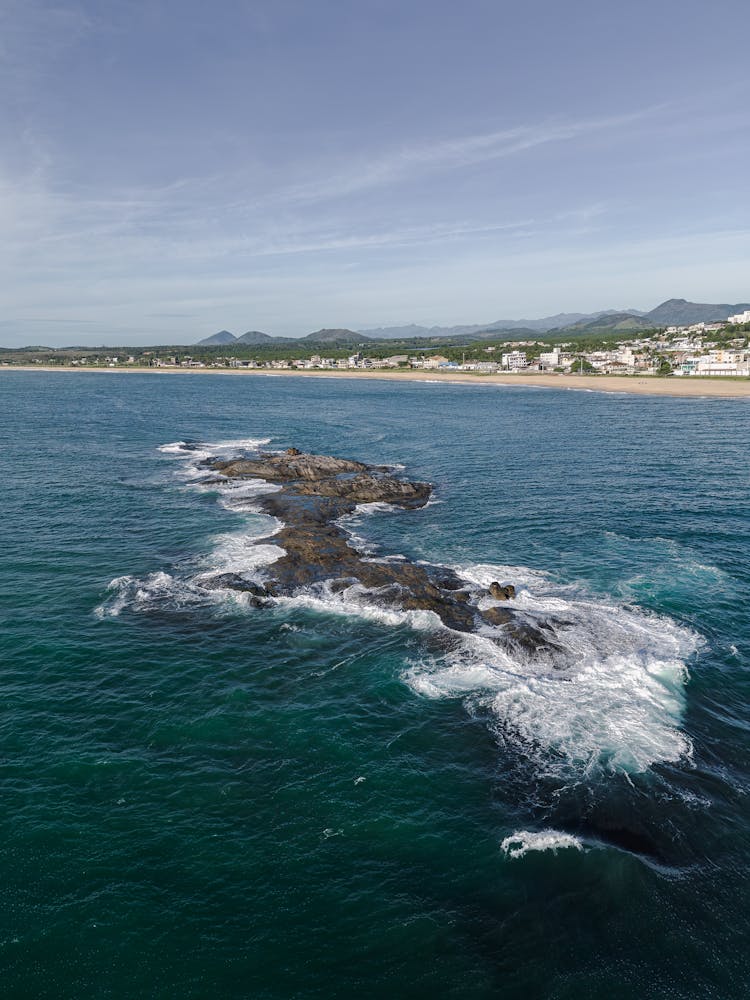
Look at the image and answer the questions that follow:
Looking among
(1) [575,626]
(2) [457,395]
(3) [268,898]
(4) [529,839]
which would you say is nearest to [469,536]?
(1) [575,626]

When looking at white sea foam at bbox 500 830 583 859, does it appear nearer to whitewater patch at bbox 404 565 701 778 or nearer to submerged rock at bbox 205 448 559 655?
whitewater patch at bbox 404 565 701 778

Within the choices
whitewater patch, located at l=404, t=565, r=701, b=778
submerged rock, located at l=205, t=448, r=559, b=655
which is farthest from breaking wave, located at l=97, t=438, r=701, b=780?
submerged rock, located at l=205, t=448, r=559, b=655

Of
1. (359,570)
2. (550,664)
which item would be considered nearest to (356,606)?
(359,570)

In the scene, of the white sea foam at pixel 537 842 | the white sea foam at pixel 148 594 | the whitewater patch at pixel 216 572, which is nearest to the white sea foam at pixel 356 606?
the whitewater patch at pixel 216 572

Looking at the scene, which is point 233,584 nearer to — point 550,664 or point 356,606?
point 356,606

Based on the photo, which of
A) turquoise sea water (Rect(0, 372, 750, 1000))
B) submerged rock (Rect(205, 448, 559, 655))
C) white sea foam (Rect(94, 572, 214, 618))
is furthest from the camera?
white sea foam (Rect(94, 572, 214, 618))

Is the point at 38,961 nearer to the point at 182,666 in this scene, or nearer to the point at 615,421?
the point at 182,666
